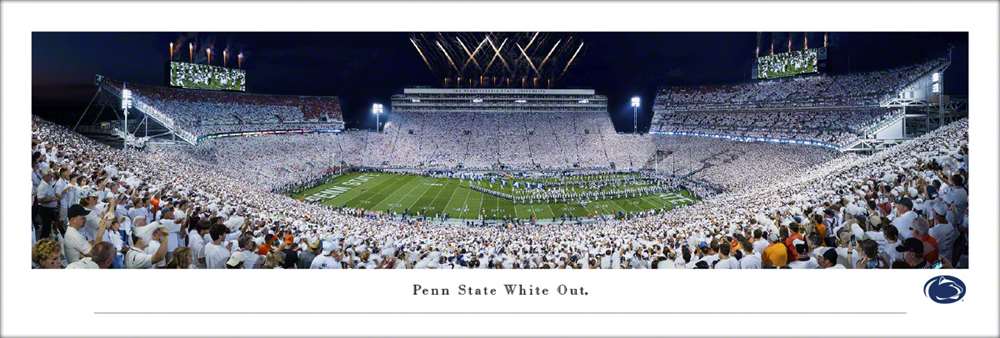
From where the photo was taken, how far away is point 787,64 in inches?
878

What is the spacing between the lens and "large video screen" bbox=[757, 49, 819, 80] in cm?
2156

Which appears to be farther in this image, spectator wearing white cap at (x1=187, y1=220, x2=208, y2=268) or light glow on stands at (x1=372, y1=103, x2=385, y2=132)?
light glow on stands at (x1=372, y1=103, x2=385, y2=132)

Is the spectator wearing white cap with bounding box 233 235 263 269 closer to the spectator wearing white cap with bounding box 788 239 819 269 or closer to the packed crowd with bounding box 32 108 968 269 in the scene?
the packed crowd with bounding box 32 108 968 269

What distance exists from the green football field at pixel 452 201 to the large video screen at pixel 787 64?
1031 centimetres

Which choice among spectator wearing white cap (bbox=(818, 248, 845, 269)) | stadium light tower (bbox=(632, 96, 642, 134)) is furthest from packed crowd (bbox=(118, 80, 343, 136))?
spectator wearing white cap (bbox=(818, 248, 845, 269))

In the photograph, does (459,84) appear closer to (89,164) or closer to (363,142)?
(363,142)

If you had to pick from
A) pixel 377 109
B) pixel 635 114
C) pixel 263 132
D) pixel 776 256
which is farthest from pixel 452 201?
pixel 635 114

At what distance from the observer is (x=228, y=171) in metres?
16.5

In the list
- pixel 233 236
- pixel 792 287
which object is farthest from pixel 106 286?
pixel 792 287

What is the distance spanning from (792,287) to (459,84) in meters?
30.3

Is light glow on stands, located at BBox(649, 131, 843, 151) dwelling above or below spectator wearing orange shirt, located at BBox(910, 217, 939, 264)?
above

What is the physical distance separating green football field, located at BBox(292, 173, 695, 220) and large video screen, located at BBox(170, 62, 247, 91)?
8994 millimetres

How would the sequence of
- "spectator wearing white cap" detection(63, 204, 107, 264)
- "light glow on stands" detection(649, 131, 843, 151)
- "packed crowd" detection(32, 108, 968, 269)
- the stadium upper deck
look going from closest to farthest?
"spectator wearing white cap" detection(63, 204, 107, 264) < "packed crowd" detection(32, 108, 968, 269) < "light glow on stands" detection(649, 131, 843, 151) < the stadium upper deck

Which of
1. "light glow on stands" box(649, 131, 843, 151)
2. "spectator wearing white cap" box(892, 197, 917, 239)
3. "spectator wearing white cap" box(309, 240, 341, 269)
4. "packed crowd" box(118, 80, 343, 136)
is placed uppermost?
"packed crowd" box(118, 80, 343, 136)
